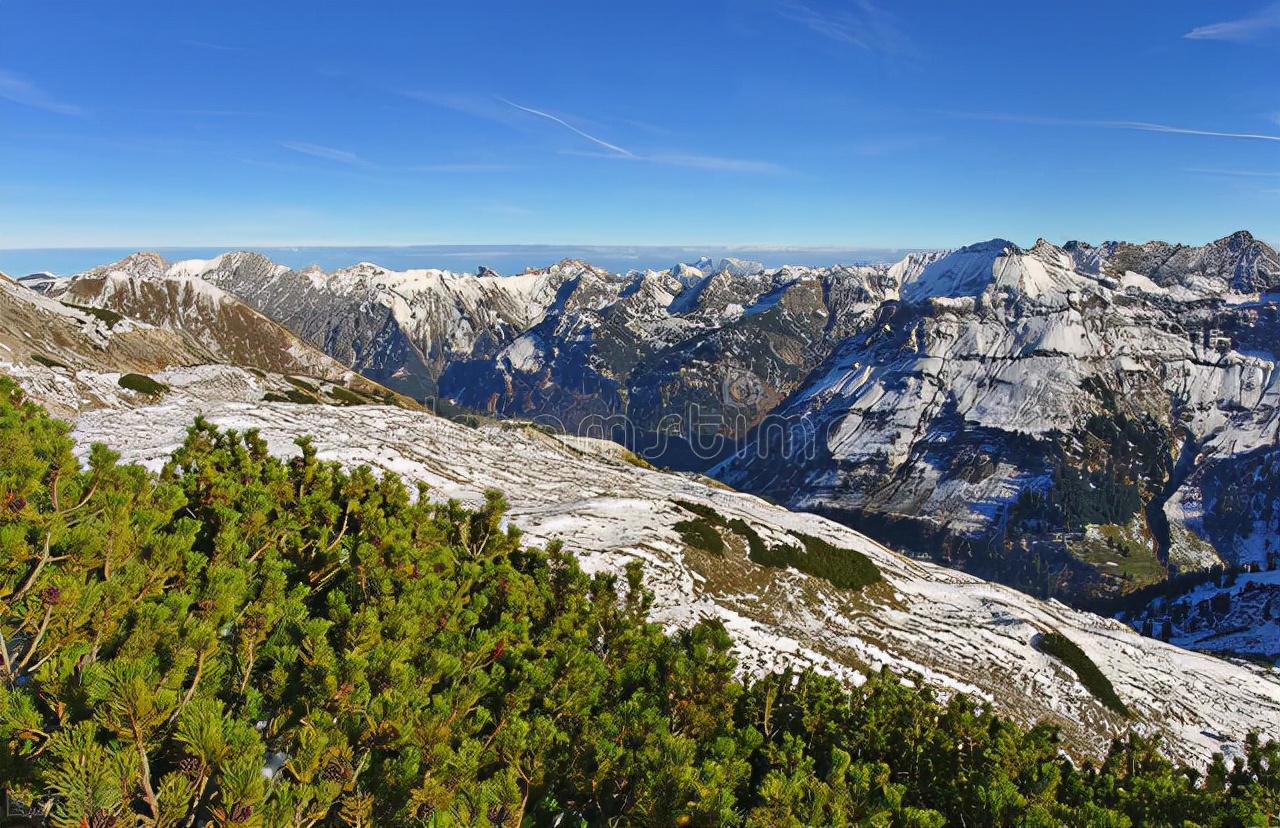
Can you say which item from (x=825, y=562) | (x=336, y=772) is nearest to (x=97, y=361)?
(x=825, y=562)

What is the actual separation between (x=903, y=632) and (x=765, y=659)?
14872mm

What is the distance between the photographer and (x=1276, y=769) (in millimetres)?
17344

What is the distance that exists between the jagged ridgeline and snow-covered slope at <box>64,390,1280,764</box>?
49.9 feet

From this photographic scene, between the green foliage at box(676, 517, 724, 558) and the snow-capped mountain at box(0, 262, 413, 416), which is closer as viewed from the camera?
the green foliage at box(676, 517, 724, 558)

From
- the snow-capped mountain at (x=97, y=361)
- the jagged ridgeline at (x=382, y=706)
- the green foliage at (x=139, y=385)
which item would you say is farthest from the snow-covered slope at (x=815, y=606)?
the green foliage at (x=139, y=385)

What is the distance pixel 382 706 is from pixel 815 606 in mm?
36989

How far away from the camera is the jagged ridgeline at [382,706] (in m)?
7.17

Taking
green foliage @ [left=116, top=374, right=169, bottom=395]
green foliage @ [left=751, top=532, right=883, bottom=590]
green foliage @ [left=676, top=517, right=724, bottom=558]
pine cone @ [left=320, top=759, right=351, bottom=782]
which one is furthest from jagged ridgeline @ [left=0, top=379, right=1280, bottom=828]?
green foliage @ [left=116, top=374, right=169, bottom=395]

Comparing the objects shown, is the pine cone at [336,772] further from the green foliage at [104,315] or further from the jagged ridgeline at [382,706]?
the green foliage at [104,315]

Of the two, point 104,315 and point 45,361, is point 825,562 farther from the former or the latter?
point 104,315

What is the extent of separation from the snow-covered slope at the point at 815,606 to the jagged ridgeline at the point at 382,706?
1521 centimetres

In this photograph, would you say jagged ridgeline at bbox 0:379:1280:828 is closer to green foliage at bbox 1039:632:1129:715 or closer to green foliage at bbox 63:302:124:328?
green foliage at bbox 1039:632:1129:715

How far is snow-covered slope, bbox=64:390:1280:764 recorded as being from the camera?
3566cm

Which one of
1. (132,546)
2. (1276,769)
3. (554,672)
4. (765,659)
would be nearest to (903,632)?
(765,659)
